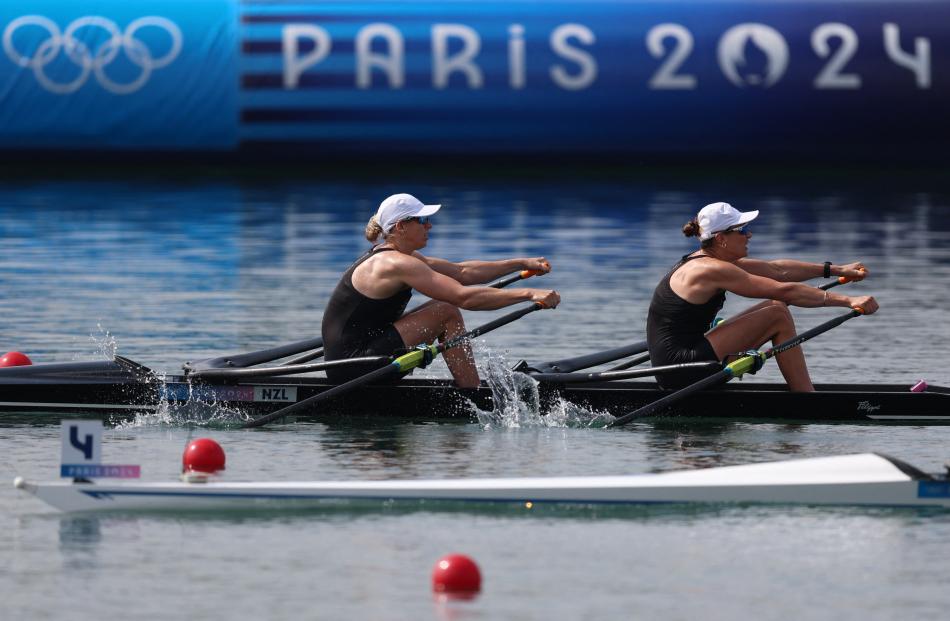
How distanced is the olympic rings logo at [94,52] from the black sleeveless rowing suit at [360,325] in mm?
18782

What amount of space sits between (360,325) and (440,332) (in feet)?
1.62

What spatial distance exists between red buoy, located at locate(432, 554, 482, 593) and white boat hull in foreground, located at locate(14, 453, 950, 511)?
136cm

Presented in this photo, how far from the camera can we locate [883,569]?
8.23 metres

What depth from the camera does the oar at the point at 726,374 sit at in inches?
451

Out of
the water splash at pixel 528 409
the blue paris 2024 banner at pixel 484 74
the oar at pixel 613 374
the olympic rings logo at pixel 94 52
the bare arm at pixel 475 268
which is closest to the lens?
the oar at pixel 613 374

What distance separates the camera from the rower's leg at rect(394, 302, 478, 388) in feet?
39.4

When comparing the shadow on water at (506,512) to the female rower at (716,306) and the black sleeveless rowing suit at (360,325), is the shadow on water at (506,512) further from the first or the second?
the black sleeveless rowing suit at (360,325)

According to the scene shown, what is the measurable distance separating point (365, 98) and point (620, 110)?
380cm

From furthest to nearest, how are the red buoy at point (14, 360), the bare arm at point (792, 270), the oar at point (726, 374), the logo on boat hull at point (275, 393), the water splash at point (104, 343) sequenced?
1. the water splash at point (104, 343)
2. the red buoy at point (14, 360)
3. the bare arm at point (792, 270)
4. the logo on boat hull at point (275, 393)
5. the oar at point (726, 374)

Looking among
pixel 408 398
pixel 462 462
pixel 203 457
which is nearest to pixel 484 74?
pixel 408 398

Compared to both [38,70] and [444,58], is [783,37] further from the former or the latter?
[38,70]

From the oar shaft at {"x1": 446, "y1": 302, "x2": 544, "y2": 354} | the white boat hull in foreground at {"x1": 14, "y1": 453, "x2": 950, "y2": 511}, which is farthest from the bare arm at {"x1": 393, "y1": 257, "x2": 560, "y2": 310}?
the white boat hull in foreground at {"x1": 14, "y1": 453, "x2": 950, "y2": 511}

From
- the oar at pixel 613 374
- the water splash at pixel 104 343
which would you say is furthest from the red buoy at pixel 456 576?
the water splash at pixel 104 343

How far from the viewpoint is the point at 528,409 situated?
1184 cm
